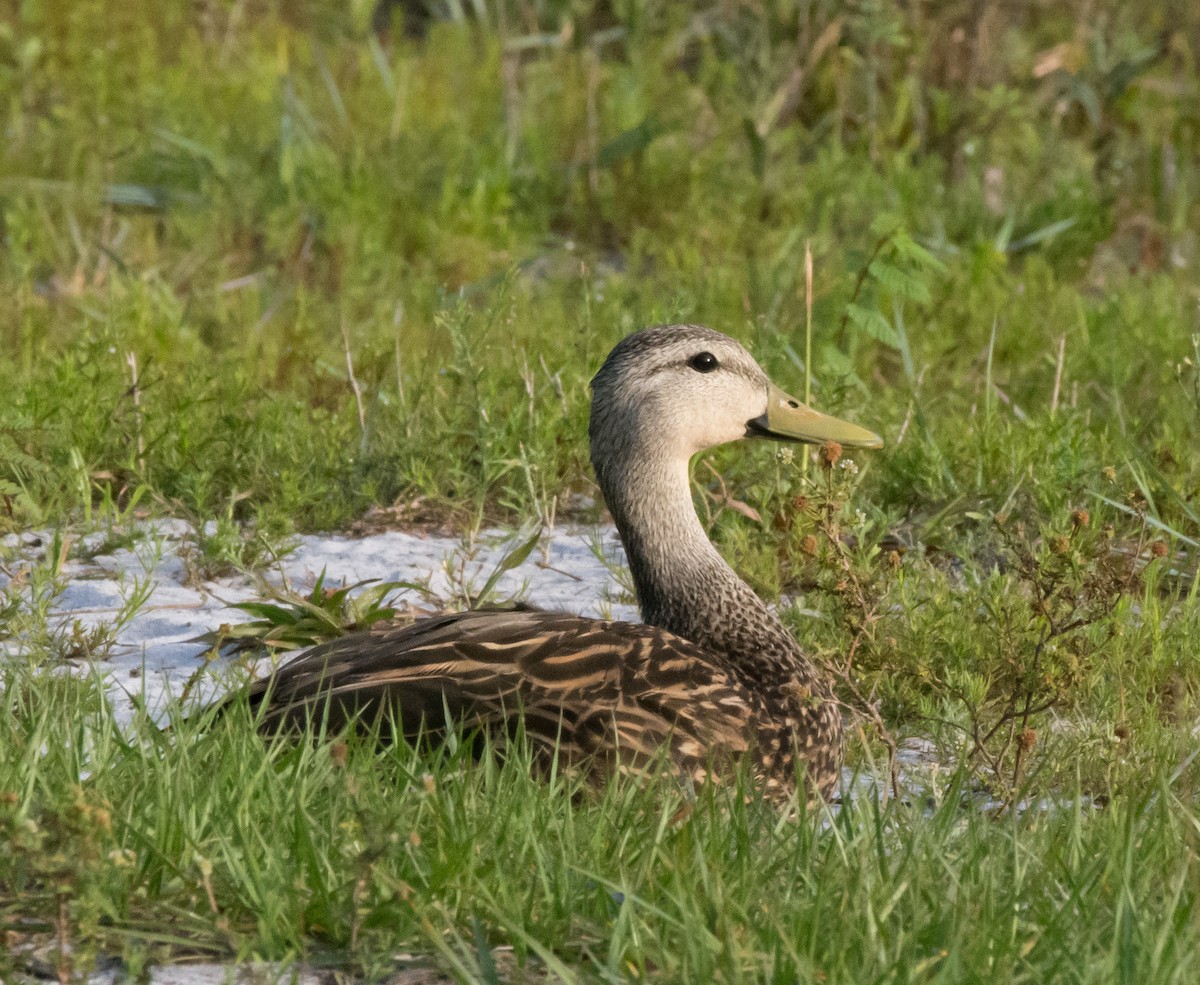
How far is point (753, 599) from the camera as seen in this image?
449 cm

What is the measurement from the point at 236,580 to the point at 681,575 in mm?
1399

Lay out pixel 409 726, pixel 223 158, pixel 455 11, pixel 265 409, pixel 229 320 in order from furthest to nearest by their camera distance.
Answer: pixel 455 11 → pixel 223 158 → pixel 229 320 → pixel 265 409 → pixel 409 726

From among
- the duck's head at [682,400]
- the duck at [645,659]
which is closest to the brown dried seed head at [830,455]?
the duck at [645,659]

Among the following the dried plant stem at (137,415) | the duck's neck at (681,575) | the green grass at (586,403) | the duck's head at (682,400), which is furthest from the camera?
the dried plant stem at (137,415)

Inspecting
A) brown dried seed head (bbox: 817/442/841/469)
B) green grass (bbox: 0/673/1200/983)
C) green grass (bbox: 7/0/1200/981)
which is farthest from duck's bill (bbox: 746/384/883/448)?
green grass (bbox: 0/673/1200/983)

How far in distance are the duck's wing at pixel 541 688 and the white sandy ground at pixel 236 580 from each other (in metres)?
0.55

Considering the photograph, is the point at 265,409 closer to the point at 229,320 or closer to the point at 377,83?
the point at 229,320

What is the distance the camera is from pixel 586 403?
5867mm

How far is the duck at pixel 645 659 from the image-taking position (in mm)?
3754

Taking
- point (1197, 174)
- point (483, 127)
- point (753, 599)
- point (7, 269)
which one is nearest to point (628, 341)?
point (753, 599)

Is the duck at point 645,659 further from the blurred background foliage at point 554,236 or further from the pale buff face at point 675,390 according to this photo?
the blurred background foliage at point 554,236

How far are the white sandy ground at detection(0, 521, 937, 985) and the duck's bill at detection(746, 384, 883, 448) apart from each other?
49 cm

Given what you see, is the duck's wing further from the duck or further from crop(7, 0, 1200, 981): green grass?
crop(7, 0, 1200, 981): green grass

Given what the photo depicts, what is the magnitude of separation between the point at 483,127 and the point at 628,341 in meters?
4.64
